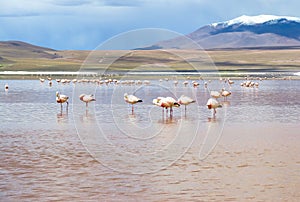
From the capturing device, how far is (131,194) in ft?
35.2

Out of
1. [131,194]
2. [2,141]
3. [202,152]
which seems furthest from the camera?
[2,141]

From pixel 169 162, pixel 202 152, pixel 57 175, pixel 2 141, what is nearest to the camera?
pixel 57 175

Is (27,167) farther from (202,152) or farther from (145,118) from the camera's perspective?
(145,118)

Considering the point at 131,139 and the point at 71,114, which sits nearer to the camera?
the point at 131,139

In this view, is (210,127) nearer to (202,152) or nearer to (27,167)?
(202,152)

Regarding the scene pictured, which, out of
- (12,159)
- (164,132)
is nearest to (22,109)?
(164,132)

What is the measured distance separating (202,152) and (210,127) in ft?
17.0

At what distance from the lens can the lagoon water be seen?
10.9m

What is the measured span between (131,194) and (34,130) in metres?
8.46

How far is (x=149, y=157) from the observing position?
1407 cm

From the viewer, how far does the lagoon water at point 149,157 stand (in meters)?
10.9

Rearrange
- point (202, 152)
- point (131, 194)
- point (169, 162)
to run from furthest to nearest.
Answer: point (202, 152) → point (169, 162) → point (131, 194)

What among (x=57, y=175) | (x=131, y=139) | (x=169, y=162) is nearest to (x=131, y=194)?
(x=57, y=175)

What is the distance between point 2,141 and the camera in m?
16.2
